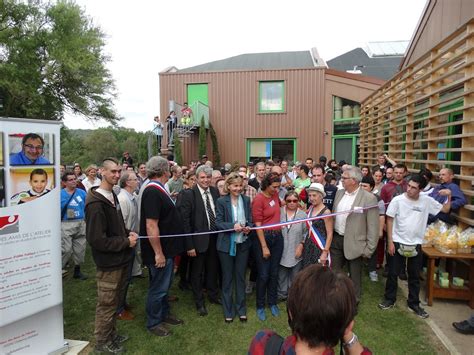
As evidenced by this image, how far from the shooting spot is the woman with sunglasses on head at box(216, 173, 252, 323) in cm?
393

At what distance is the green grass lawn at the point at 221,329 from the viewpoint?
11.2 ft

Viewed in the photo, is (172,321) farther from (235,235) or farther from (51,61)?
(51,61)

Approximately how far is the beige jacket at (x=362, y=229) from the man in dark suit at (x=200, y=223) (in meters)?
1.74

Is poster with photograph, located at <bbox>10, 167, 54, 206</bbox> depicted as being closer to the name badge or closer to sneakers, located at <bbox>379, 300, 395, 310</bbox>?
the name badge

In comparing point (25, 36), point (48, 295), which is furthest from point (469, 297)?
point (25, 36)

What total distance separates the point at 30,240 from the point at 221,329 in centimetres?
226

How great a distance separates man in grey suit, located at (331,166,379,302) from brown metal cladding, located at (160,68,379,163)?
12.0 m

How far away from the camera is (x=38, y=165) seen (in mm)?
2910

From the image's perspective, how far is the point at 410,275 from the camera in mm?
4066

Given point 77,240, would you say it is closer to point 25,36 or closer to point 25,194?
point 25,194

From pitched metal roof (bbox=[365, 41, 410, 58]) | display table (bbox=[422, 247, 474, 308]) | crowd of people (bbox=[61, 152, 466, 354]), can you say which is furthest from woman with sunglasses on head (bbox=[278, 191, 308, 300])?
pitched metal roof (bbox=[365, 41, 410, 58])

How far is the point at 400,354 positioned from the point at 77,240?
490 centimetres

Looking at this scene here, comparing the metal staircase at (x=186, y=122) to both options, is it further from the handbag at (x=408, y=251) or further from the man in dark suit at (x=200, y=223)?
the handbag at (x=408, y=251)

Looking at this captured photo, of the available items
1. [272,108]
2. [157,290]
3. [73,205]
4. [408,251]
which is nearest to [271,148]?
[272,108]
